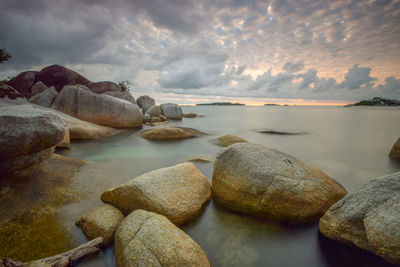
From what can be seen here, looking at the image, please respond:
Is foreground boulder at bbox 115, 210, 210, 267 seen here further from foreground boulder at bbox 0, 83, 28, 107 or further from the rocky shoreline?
foreground boulder at bbox 0, 83, 28, 107

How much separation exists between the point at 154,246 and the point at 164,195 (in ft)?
3.92

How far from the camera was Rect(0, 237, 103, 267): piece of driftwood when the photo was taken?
250 cm

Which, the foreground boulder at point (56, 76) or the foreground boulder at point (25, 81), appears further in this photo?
the foreground boulder at point (25, 81)

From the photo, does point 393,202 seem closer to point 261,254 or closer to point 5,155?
point 261,254

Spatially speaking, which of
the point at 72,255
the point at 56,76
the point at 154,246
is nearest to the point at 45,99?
the point at 56,76

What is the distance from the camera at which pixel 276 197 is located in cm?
366

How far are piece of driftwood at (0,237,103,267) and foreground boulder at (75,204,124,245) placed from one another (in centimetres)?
13

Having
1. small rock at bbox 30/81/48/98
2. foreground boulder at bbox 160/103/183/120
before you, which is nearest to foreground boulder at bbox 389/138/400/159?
foreground boulder at bbox 160/103/183/120

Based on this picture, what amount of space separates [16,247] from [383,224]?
543cm

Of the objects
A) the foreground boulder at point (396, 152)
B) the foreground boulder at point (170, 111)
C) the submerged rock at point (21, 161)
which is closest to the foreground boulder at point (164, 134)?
the submerged rock at point (21, 161)

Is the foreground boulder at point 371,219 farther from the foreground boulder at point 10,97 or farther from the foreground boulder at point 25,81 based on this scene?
the foreground boulder at point 25,81

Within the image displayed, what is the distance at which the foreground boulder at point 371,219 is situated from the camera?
251 cm

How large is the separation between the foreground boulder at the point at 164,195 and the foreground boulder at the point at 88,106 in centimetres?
1123

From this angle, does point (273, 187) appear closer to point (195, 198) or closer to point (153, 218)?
point (195, 198)
